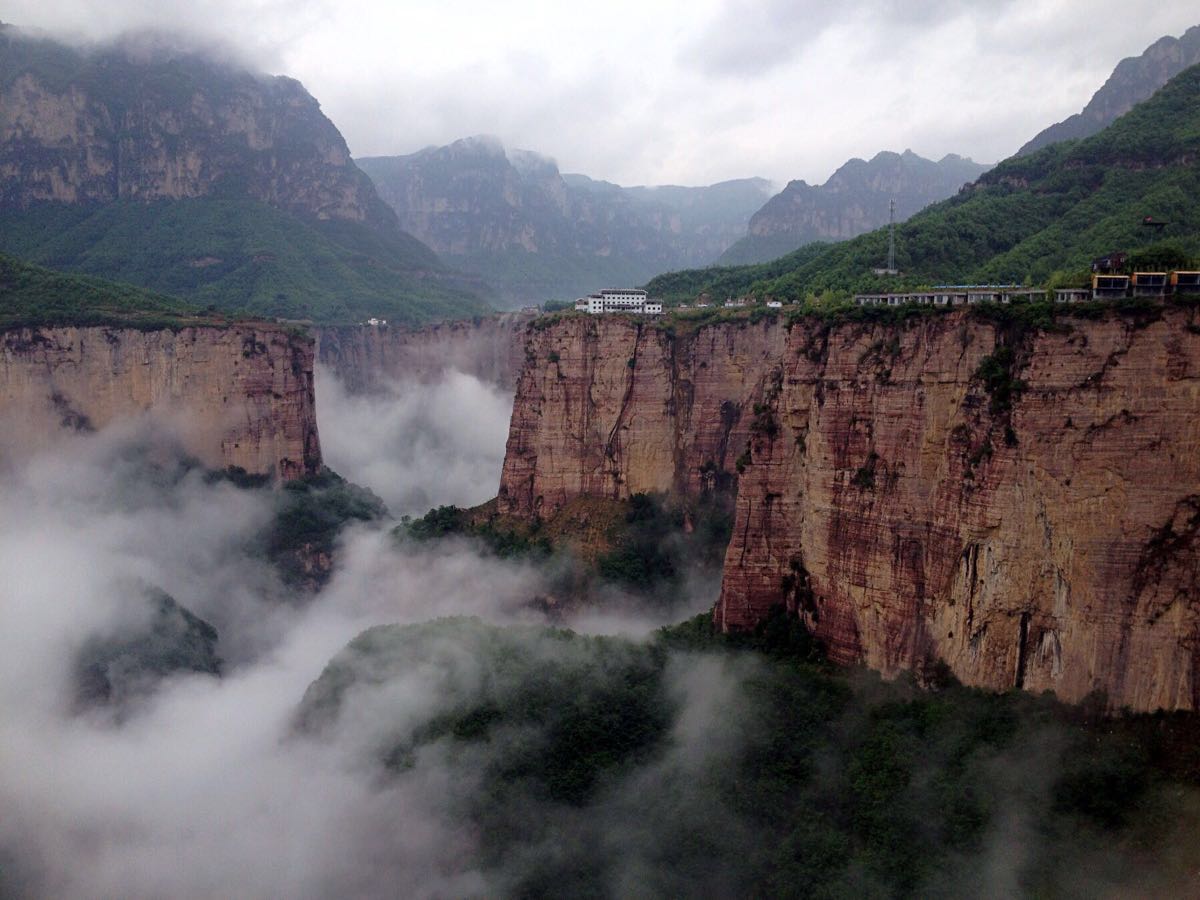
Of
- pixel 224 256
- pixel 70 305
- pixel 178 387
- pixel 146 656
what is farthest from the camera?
pixel 224 256

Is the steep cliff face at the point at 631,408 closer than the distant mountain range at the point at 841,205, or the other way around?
the steep cliff face at the point at 631,408

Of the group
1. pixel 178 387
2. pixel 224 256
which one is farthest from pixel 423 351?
pixel 178 387

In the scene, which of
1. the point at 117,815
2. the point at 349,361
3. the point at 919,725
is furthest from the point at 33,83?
the point at 919,725

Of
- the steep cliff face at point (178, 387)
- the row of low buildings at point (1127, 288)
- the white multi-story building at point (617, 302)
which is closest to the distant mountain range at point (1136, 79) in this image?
the white multi-story building at point (617, 302)

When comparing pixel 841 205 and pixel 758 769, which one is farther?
pixel 841 205

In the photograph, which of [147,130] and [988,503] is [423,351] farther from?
[988,503]

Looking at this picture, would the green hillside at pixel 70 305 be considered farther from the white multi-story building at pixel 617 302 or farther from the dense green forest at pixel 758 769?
the dense green forest at pixel 758 769

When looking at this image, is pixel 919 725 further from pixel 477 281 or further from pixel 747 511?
pixel 477 281
